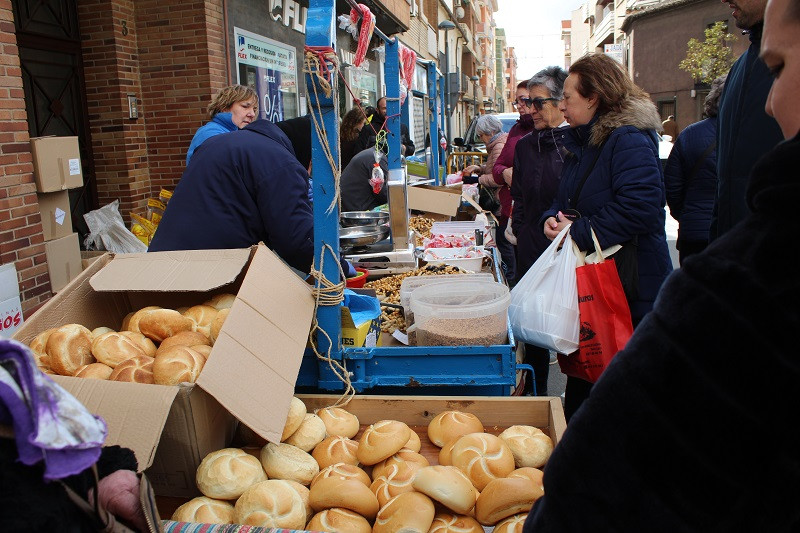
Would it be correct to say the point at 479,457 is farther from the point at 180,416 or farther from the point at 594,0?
the point at 594,0

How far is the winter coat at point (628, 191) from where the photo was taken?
306 cm

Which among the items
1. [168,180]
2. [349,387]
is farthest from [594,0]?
[349,387]

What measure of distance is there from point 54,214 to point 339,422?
4.06 m

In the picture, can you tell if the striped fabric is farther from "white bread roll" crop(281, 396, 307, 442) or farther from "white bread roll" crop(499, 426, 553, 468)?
"white bread roll" crop(499, 426, 553, 468)

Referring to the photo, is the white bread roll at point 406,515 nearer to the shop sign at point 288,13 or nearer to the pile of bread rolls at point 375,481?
the pile of bread rolls at point 375,481

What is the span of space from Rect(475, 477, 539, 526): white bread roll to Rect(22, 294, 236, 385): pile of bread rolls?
0.96m

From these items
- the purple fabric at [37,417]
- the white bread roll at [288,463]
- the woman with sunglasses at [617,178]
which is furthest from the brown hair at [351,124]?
the purple fabric at [37,417]

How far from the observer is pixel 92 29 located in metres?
6.80

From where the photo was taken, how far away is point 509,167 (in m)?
6.16

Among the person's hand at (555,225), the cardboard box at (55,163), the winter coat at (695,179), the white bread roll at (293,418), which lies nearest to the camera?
the white bread roll at (293,418)

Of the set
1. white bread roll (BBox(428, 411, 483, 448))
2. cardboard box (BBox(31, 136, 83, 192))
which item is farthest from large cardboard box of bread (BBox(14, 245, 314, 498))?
cardboard box (BBox(31, 136, 83, 192))

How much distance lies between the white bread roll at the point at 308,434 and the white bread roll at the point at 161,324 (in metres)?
0.57

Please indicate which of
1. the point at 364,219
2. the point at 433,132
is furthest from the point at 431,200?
the point at 433,132

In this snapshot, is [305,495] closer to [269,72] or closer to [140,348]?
[140,348]
